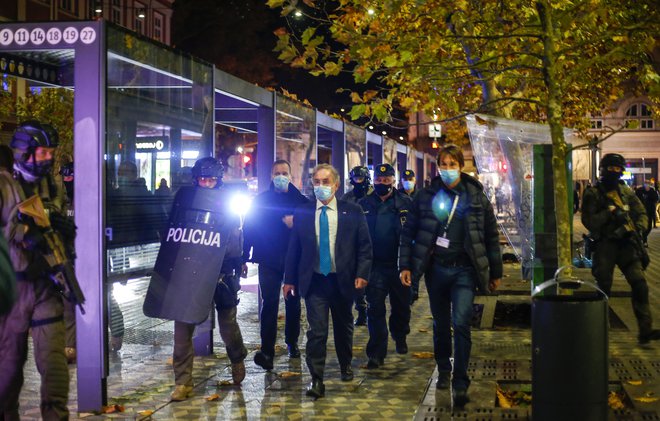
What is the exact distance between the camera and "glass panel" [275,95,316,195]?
12.6 metres

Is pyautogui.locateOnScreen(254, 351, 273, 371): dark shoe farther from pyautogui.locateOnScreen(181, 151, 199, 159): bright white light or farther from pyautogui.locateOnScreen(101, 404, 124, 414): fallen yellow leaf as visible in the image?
pyautogui.locateOnScreen(181, 151, 199, 159): bright white light

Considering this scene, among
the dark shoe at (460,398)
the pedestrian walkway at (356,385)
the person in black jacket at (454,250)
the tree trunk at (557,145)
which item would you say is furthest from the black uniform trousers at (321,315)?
the tree trunk at (557,145)

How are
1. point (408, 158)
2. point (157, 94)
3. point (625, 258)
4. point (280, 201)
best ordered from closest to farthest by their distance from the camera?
point (157, 94), point (280, 201), point (625, 258), point (408, 158)

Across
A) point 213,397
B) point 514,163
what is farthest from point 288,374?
point 514,163

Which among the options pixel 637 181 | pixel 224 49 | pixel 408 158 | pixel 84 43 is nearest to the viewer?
pixel 84 43

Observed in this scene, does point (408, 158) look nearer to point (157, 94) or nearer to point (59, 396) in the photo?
point (157, 94)

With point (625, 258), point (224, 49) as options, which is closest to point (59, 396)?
point (625, 258)

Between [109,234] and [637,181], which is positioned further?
[637,181]

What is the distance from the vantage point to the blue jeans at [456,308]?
7.14 metres

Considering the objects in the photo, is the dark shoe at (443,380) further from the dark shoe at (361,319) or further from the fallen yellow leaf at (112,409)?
the dark shoe at (361,319)

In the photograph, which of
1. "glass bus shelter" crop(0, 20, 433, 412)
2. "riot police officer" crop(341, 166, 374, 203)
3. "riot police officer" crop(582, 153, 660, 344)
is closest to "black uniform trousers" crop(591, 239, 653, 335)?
"riot police officer" crop(582, 153, 660, 344)

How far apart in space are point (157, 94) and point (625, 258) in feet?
17.5

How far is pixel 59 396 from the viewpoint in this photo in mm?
5676

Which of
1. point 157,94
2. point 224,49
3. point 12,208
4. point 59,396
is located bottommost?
point 59,396
